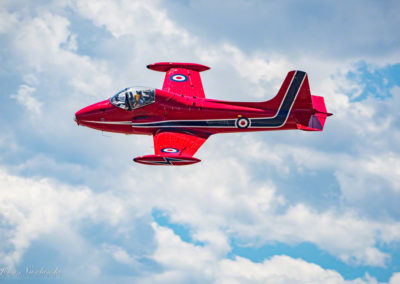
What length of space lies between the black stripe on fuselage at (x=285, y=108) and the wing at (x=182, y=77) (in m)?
5.07

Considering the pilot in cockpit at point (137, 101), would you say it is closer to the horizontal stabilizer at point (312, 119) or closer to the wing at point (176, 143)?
the wing at point (176, 143)

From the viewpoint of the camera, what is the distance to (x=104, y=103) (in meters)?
46.6

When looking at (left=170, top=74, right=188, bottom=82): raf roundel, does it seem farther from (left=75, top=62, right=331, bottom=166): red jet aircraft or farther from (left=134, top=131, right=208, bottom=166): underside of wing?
(left=134, top=131, right=208, bottom=166): underside of wing

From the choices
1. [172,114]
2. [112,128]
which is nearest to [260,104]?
[172,114]

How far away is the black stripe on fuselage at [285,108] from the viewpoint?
152ft

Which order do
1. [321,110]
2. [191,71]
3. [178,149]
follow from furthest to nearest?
[191,71] → [321,110] → [178,149]

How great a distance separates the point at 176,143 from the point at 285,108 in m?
7.45

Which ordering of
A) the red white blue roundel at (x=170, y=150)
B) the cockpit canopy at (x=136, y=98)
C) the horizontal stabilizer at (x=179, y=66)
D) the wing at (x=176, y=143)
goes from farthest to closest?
the horizontal stabilizer at (x=179, y=66) < the cockpit canopy at (x=136, y=98) < the wing at (x=176, y=143) < the red white blue roundel at (x=170, y=150)

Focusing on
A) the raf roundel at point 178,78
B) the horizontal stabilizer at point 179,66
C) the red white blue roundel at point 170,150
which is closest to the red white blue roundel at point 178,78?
the raf roundel at point 178,78

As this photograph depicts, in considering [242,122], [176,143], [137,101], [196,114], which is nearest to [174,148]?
[176,143]

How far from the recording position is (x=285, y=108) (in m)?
46.5

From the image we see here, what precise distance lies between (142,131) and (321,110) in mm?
11659

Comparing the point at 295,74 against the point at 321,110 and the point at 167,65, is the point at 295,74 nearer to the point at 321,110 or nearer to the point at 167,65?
the point at 321,110

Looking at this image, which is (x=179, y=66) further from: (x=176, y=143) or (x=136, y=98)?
(x=176, y=143)
